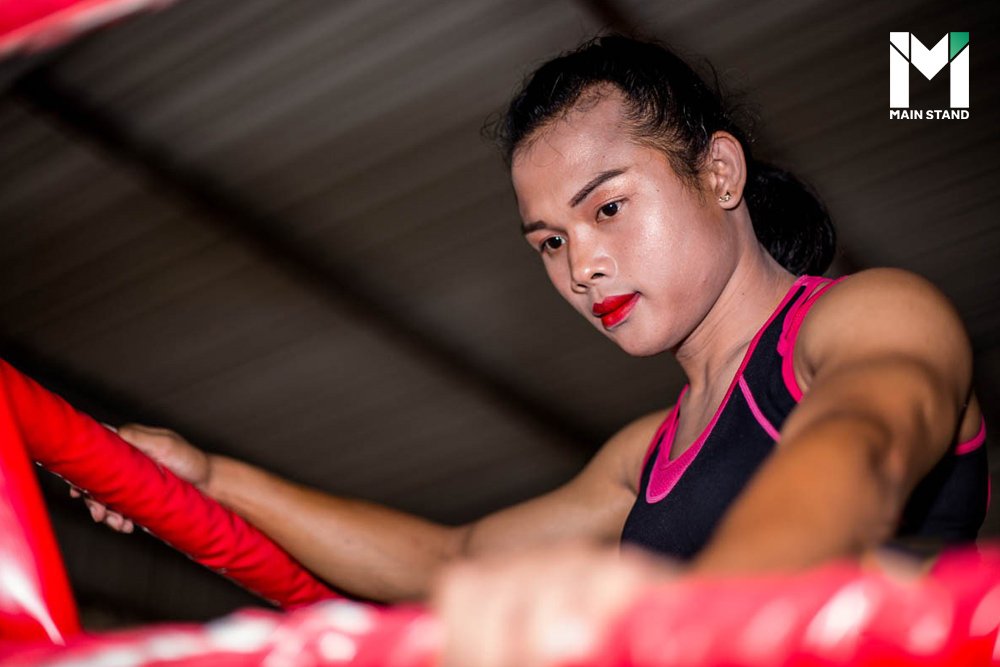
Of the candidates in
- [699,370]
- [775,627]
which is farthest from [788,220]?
[775,627]

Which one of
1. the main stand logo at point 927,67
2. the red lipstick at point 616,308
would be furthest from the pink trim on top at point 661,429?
the main stand logo at point 927,67

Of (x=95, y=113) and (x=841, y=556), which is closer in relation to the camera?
(x=841, y=556)

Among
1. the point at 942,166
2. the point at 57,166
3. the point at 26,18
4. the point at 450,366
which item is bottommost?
the point at 450,366

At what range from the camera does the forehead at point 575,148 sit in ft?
3.85

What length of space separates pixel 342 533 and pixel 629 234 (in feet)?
1.61

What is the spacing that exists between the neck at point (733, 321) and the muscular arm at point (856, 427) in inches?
9.7

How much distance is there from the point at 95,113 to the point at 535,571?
256 cm

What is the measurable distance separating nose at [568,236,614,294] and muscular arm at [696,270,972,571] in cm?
26

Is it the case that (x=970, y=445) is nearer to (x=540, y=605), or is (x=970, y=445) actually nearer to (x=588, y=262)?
(x=588, y=262)

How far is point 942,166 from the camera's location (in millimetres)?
3133

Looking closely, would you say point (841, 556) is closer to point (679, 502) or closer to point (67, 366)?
point (679, 502)

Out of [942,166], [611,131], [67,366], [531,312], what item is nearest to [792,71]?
[942,166]

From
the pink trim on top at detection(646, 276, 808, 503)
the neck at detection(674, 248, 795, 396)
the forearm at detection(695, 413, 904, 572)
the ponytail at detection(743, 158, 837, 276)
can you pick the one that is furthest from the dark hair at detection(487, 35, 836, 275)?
the forearm at detection(695, 413, 904, 572)

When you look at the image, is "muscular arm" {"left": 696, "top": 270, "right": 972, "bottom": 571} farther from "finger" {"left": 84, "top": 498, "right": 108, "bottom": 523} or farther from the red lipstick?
"finger" {"left": 84, "top": 498, "right": 108, "bottom": 523}
